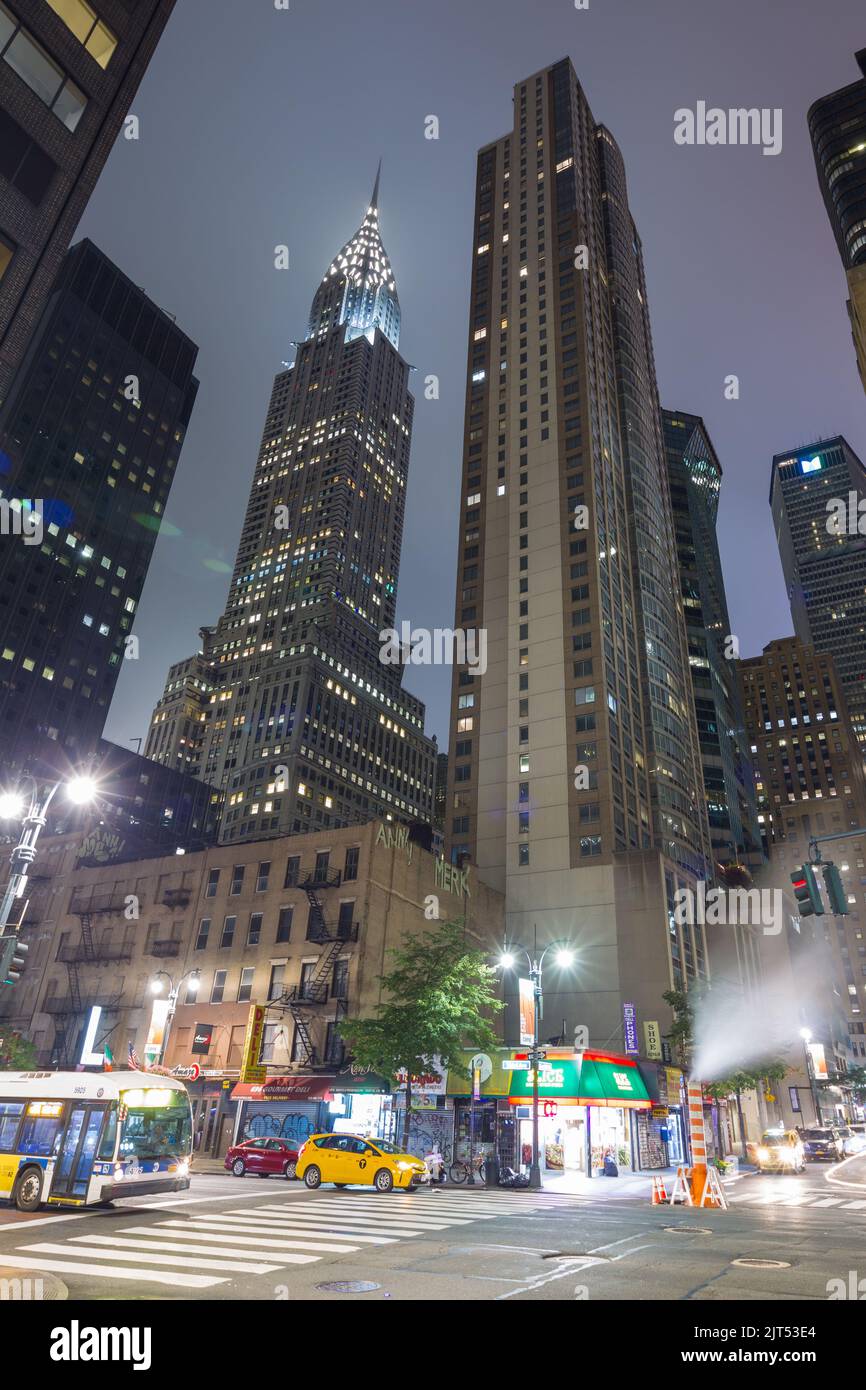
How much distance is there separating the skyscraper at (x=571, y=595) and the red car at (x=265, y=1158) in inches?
1376

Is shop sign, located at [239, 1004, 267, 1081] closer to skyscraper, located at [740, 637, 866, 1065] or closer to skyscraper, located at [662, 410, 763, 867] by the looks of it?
skyscraper, located at [662, 410, 763, 867]

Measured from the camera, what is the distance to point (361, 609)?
548 ft

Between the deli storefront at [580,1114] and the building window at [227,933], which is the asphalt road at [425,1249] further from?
the building window at [227,933]

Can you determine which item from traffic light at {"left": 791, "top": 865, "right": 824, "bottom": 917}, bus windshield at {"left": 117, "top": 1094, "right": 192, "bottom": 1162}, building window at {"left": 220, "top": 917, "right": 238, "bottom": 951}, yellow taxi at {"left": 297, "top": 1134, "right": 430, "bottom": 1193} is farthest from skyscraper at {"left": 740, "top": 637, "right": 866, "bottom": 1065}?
bus windshield at {"left": 117, "top": 1094, "right": 192, "bottom": 1162}

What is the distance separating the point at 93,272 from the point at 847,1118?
193 m

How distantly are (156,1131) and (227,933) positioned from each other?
29517mm

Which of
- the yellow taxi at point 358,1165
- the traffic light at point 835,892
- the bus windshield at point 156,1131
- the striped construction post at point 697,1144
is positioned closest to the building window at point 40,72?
the bus windshield at point 156,1131

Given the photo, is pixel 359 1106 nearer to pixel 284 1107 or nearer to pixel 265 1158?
pixel 284 1107

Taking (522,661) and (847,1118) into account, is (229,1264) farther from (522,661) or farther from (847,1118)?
(847,1118)

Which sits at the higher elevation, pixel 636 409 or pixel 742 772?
pixel 636 409

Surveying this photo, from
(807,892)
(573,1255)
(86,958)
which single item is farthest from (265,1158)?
(86,958)

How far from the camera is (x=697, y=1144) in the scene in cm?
2558
